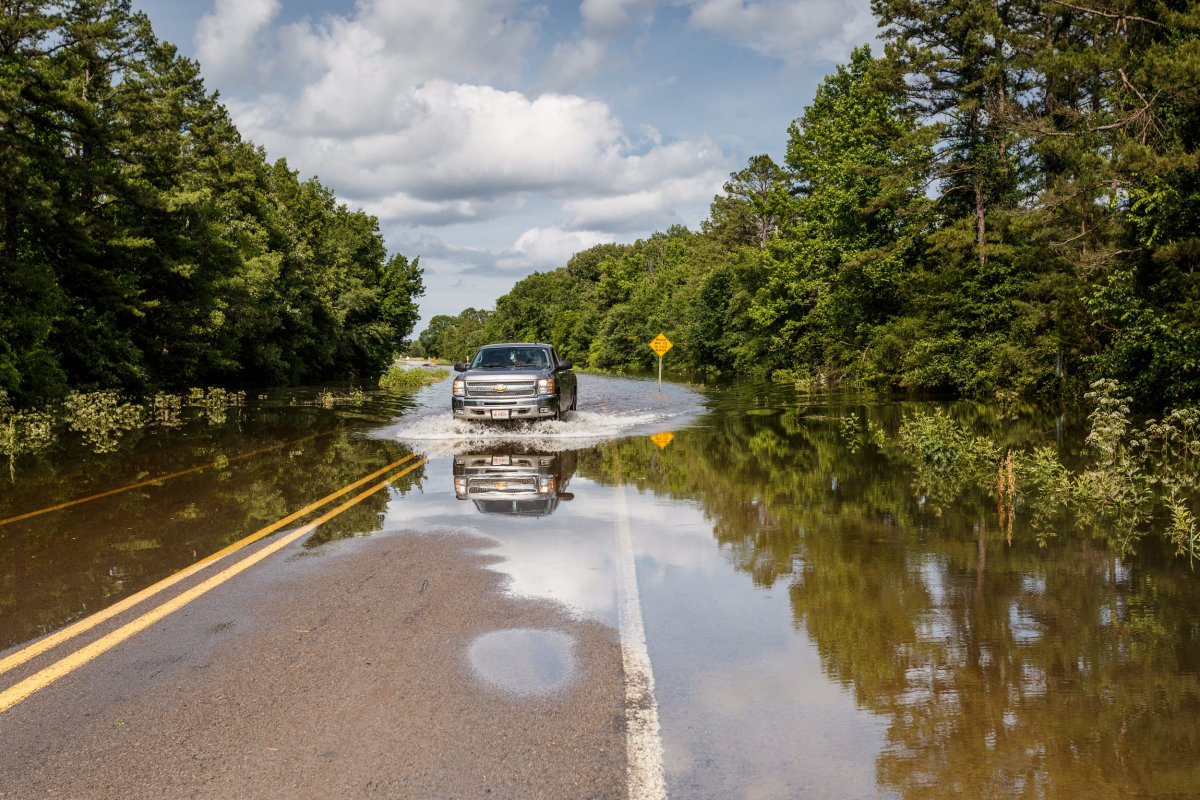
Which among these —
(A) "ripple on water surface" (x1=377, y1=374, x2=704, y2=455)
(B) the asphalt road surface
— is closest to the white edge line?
(B) the asphalt road surface

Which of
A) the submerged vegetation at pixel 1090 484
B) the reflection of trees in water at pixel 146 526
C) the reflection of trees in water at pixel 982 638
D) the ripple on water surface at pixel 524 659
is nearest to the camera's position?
the reflection of trees in water at pixel 982 638

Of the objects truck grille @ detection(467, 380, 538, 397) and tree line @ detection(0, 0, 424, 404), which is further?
tree line @ detection(0, 0, 424, 404)

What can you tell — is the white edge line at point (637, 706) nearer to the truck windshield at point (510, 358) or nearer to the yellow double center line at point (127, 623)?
the yellow double center line at point (127, 623)

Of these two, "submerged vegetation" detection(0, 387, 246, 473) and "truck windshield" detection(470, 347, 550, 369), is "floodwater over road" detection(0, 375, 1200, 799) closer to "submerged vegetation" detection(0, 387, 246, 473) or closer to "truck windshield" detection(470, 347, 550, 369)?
"submerged vegetation" detection(0, 387, 246, 473)

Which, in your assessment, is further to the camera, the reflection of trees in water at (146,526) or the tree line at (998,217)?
the tree line at (998,217)

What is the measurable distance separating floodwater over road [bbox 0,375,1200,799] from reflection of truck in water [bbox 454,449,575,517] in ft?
0.24

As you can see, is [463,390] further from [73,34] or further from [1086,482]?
[73,34]

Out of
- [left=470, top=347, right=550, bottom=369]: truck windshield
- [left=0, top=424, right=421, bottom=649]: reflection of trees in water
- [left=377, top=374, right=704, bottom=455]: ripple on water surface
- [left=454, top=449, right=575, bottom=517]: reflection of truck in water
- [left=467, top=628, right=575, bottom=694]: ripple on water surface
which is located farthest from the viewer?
[left=470, top=347, right=550, bottom=369]: truck windshield

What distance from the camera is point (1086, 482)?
31.8ft

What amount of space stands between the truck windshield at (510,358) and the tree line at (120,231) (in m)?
10.7

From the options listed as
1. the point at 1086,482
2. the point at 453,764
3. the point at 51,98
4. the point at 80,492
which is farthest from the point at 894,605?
the point at 51,98

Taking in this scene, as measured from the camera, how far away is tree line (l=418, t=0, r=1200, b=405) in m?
17.8

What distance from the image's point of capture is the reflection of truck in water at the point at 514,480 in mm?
10047

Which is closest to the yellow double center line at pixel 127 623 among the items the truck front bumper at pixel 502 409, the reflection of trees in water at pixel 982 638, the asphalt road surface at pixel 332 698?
the asphalt road surface at pixel 332 698
